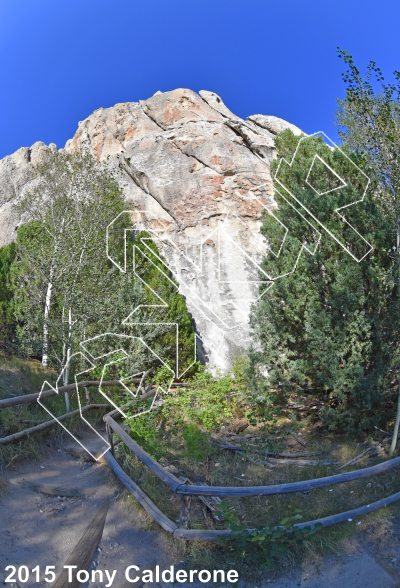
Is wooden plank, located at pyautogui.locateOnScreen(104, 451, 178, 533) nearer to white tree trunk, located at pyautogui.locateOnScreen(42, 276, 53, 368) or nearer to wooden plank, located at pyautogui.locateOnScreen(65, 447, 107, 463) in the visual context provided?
wooden plank, located at pyautogui.locateOnScreen(65, 447, 107, 463)

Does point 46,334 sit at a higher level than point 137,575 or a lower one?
higher

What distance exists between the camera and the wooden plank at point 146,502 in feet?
10.9

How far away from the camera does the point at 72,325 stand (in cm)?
735

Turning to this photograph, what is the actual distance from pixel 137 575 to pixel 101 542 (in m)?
0.52

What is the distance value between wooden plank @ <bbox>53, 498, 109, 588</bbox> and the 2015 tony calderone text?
0.04 metres

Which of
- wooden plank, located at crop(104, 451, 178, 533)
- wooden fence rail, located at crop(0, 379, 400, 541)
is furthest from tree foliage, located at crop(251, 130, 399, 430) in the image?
wooden plank, located at crop(104, 451, 178, 533)

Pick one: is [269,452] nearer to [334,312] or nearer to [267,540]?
[334,312]

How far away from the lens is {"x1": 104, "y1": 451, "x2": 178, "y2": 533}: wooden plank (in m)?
3.34

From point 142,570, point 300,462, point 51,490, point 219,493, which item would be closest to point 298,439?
point 300,462

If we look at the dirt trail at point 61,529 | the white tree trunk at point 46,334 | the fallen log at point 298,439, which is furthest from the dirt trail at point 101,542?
the white tree trunk at point 46,334

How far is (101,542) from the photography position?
3518 mm

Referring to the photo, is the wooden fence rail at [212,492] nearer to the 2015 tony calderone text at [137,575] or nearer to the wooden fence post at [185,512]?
the wooden fence post at [185,512]

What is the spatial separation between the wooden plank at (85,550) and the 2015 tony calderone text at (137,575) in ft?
0.12

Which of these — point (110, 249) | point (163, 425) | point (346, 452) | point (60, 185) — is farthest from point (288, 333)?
point (60, 185)
